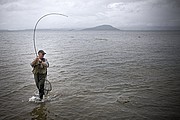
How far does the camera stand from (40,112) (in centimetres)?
800

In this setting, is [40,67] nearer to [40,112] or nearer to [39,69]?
[39,69]

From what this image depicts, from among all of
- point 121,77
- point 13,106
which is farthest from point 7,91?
point 121,77

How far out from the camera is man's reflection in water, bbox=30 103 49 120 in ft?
24.7

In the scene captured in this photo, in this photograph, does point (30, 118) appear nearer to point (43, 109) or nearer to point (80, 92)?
point (43, 109)

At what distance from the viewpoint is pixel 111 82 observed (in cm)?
1273

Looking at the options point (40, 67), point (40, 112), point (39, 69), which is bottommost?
point (40, 112)

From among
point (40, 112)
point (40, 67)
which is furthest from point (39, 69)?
point (40, 112)

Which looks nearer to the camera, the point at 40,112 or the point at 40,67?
the point at 40,112

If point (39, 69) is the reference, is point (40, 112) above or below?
below

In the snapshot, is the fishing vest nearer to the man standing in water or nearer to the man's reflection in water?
the man standing in water

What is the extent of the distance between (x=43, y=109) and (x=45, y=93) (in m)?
1.75

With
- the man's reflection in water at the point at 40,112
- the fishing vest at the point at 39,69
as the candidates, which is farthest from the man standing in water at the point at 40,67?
the man's reflection in water at the point at 40,112

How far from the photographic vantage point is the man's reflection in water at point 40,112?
752 cm

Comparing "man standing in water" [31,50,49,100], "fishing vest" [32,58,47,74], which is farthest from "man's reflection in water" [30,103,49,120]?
"fishing vest" [32,58,47,74]
